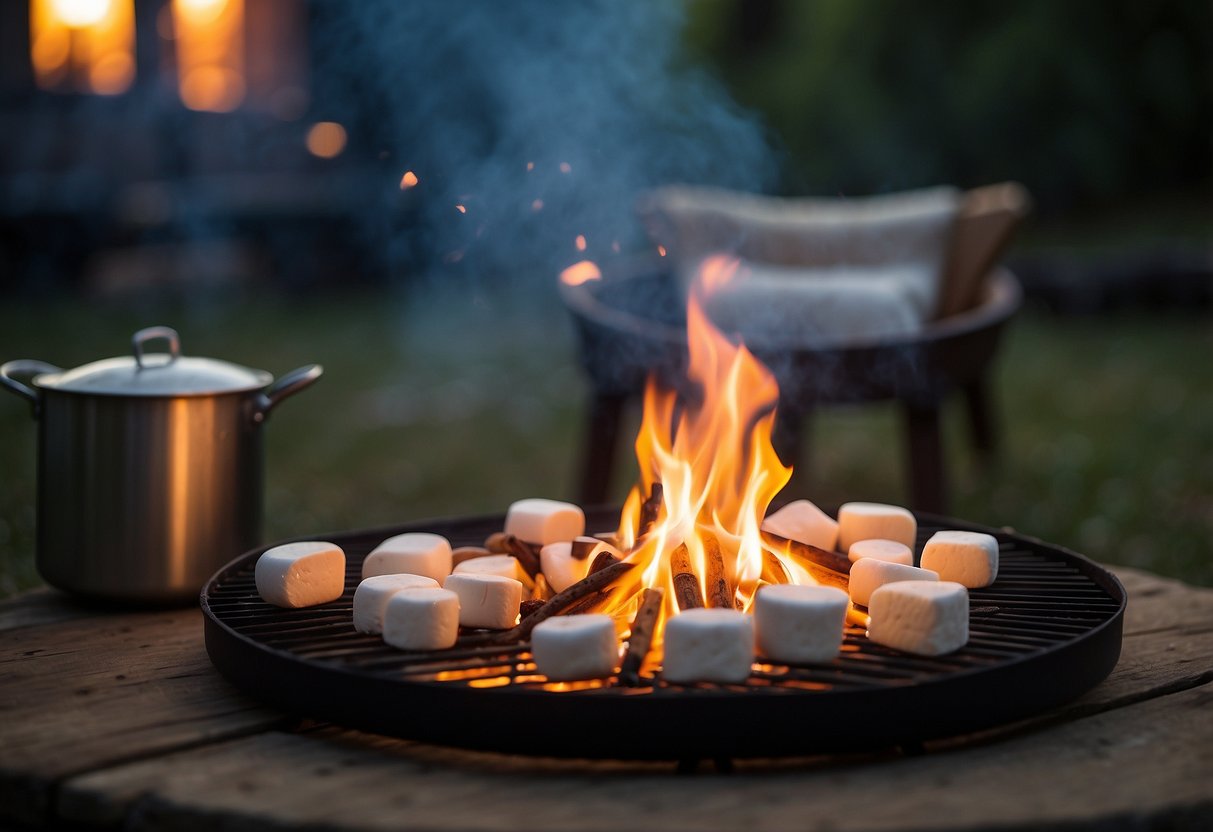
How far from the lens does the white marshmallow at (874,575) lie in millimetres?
1760

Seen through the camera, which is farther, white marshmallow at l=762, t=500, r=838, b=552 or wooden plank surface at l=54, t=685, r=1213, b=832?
white marshmallow at l=762, t=500, r=838, b=552

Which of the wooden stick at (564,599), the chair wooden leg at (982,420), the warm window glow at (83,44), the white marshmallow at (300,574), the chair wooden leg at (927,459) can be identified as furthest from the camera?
the warm window glow at (83,44)

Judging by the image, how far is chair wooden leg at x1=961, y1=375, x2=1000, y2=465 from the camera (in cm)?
442

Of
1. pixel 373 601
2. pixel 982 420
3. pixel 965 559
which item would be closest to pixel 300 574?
pixel 373 601

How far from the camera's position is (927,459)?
11.0ft

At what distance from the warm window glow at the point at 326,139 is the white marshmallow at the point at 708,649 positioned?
28.7 feet

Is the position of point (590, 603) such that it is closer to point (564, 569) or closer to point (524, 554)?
point (564, 569)

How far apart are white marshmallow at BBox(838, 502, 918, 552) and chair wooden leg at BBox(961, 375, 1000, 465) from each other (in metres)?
2.41

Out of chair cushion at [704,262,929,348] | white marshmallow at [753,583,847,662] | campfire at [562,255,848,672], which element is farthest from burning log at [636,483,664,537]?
chair cushion at [704,262,929,348]

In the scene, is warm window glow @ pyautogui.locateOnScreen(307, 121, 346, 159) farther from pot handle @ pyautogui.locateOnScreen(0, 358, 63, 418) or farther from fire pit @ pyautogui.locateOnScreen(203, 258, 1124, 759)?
fire pit @ pyautogui.locateOnScreen(203, 258, 1124, 759)

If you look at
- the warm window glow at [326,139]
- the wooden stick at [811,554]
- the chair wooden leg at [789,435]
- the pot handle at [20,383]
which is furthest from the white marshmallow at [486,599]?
the warm window glow at [326,139]

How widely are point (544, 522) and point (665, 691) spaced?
0.64m

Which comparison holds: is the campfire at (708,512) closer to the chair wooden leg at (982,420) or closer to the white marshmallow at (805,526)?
the white marshmallow at (805,526)

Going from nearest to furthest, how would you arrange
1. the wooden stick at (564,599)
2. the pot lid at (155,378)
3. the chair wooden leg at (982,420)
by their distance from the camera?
1. the wooden stick at (564,599)
2. the pot lid at (155,378)
3. the chair wooden leg at (982,420)
